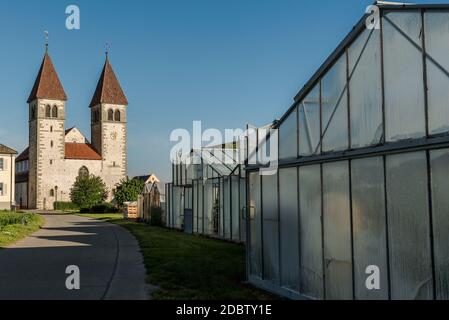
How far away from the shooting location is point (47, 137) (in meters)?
80.6

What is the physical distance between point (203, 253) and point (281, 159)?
768cm

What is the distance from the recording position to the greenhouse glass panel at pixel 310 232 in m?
10.3

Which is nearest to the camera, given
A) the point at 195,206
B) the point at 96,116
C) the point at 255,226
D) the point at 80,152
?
the point at 255,226

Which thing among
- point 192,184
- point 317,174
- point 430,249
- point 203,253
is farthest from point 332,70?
point 192,184

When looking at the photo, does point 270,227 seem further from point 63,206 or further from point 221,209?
point 63,206

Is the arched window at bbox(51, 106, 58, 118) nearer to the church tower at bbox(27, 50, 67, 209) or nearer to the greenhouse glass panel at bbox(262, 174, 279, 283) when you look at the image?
the church tower at bbox(27, 50, 67, 209)

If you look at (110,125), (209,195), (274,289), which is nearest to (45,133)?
(110,125)

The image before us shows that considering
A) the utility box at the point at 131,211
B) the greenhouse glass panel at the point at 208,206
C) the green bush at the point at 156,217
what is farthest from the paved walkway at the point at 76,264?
the utility box at the point at 131,211

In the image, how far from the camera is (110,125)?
86938mm

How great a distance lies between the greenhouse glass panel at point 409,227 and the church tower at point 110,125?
7943 centimetres

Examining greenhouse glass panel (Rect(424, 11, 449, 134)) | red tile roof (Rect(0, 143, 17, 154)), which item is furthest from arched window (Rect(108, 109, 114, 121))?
greenhouse glass panel (Rect(424, 11, 449, 134))

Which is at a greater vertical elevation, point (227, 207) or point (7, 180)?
point (7, 180)

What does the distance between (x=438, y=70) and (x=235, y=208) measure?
52.6 feet

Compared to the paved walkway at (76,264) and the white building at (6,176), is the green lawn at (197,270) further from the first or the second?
the white building at (6,176)
